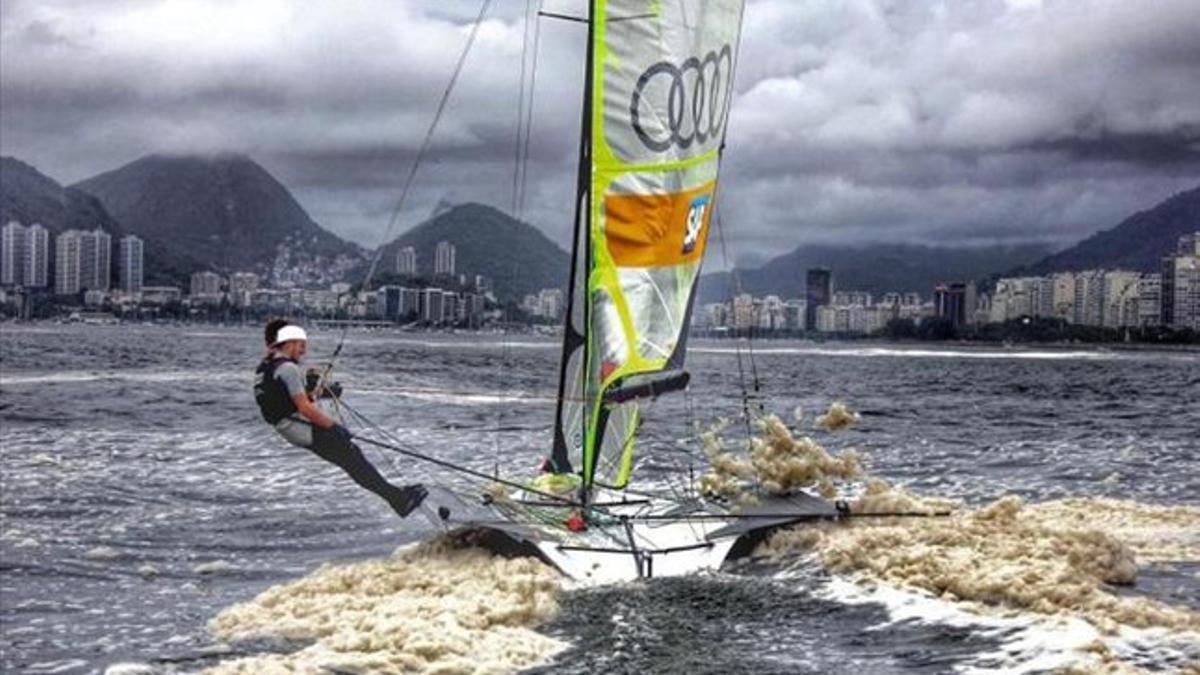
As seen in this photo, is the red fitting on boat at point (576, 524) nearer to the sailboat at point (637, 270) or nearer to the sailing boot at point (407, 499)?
the sailboat at point (637, 270)

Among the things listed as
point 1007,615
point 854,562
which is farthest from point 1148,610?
point 854,562

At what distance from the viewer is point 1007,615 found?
34.7ft

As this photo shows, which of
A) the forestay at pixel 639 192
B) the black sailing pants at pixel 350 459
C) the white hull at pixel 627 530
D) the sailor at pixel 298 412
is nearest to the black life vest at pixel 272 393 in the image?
the sailor at pixel 298 412

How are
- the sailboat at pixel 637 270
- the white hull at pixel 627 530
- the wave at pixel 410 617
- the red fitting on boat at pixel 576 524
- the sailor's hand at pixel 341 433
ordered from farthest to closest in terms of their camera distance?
the sailboat at pixel 637 270, the red fitting on boat at pixel 576 524, the white hull at pixel 627 530, the sailor's hand at pixel 341 433, the wave at pixel 410 617

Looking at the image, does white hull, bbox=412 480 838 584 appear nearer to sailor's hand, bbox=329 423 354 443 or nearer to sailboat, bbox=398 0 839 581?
sailboat, bbox=398 0 839 581

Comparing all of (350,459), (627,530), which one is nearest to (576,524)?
(627,530)

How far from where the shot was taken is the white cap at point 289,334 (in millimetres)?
11898

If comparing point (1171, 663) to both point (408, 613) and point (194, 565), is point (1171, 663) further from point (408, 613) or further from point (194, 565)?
point (194, 565)

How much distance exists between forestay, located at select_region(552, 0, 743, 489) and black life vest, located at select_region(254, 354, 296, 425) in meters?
3.68

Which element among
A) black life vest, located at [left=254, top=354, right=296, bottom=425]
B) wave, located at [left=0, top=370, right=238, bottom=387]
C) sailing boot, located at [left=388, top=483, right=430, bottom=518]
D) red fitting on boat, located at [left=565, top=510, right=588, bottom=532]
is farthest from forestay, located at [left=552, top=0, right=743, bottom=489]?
wave, located at [left=0, top=370, right=238, bottom=387]

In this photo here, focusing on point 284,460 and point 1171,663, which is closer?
point 1171,663

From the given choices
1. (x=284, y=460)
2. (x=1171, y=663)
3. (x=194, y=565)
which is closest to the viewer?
(x=1171, y=663)

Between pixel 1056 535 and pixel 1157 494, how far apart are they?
32.0ft

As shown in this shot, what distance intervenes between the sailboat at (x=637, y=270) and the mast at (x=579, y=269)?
0.06ft
